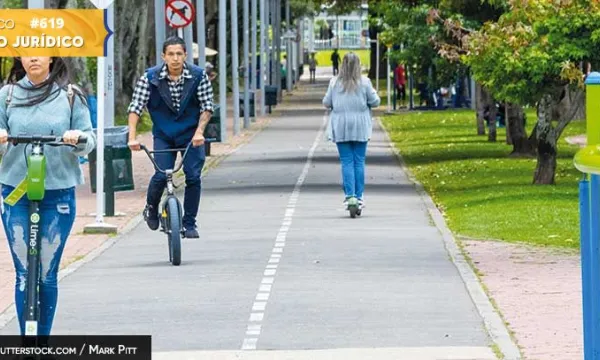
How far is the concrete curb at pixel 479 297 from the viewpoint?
34.4ft

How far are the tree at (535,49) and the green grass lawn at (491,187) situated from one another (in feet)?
4.78

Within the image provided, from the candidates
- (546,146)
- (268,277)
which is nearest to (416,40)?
(546,146)

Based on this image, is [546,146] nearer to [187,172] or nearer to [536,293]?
[187,172]

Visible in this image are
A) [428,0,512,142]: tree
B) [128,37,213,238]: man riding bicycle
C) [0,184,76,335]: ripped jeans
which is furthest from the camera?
[428,0,512,142]: tree

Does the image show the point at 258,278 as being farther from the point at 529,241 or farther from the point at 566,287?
the point at 529,241

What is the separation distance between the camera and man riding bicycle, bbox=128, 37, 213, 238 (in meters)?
15.6

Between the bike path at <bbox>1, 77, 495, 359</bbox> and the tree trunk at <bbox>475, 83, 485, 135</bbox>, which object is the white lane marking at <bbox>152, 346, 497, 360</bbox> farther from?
the tree trunk at <bbox>475, 83, 485, 135</bbox>

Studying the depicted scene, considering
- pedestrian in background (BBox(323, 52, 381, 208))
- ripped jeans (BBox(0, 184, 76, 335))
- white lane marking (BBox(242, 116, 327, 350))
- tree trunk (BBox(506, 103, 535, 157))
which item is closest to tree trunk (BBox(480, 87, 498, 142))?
tree trunk (BBox(506, 103, 535, 157))

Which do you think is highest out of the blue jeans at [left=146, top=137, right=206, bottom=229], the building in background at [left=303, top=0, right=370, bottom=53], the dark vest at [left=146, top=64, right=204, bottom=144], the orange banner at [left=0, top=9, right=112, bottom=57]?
the orange banner at [left=0, top=9, right=112, bottom=57]

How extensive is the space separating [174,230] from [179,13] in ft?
55.5

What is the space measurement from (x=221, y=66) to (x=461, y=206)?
76.1ft

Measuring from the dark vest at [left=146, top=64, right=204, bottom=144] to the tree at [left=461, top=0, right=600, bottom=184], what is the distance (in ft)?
20.0

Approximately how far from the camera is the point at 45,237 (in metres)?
9.38

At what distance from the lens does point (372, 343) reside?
10.7 m
